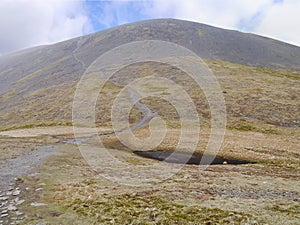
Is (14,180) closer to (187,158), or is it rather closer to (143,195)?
(143,195)

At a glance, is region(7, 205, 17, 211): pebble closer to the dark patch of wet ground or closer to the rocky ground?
the rocky ground

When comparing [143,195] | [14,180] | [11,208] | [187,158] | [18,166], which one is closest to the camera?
[11,208]

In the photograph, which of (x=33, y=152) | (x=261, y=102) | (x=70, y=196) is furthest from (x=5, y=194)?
(x=261, y=102)

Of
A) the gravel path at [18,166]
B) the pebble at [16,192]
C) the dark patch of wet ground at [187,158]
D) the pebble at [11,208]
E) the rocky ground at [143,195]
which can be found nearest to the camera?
Answer: the rocky ground at [143,195]

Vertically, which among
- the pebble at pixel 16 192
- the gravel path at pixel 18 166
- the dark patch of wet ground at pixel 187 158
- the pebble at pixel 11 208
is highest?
the dark patch of wet ground at pixel 187 158

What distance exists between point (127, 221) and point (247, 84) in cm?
10465

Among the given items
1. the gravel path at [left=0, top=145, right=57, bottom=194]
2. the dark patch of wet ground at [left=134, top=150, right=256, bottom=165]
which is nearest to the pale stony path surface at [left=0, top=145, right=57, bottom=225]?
the gravel path at [left=0, top=145, right=57, bottom=194]

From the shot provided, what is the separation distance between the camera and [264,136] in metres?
56.9

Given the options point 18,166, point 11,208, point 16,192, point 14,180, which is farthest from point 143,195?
point 18,166

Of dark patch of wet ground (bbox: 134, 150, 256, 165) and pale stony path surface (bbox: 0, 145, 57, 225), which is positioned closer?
pale stony path surface (bbox: 0, 145, 57, 225)

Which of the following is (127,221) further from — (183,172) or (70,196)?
(183,172)

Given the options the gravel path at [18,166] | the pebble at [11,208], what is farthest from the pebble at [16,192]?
the pebble at [11,208]

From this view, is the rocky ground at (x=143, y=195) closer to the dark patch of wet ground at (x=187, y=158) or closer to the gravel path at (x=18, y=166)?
the gravel path at (x=18, y=166)

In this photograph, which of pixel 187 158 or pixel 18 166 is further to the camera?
pixel 187 158
